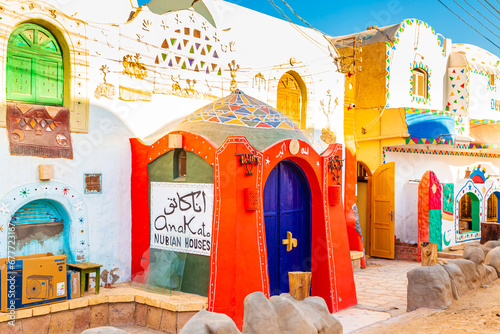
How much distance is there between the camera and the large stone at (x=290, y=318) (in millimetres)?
4723

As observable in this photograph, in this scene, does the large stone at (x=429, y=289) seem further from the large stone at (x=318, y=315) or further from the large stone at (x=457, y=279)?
the large stone at (x=318, y=315)

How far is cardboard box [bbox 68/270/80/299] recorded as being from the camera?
7.18m

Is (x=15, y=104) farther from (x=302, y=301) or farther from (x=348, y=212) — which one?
(x=348, y=212)

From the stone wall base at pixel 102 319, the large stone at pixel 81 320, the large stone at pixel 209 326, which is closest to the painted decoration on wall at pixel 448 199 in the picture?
the stone wall base at pixel 102 319

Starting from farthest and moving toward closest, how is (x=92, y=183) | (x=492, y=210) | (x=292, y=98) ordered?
(x=492, y=210) → (x=292, y=98) → (x=92, y=183)

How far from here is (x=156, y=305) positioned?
24.0 feet

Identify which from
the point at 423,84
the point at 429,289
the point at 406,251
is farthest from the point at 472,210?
the point at 429,289

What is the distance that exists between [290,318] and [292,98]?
761cm

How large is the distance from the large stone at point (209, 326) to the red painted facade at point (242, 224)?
2.99m

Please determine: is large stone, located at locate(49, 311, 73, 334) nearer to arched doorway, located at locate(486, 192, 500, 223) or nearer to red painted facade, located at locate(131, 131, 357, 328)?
red painted facade, located at locate(131, 131, 357, 328)

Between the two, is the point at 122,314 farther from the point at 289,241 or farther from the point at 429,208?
the point at 429,208

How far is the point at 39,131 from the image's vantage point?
7.52m

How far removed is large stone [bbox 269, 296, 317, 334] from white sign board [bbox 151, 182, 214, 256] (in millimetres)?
2834

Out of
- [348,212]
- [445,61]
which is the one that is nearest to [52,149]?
[348,212]
